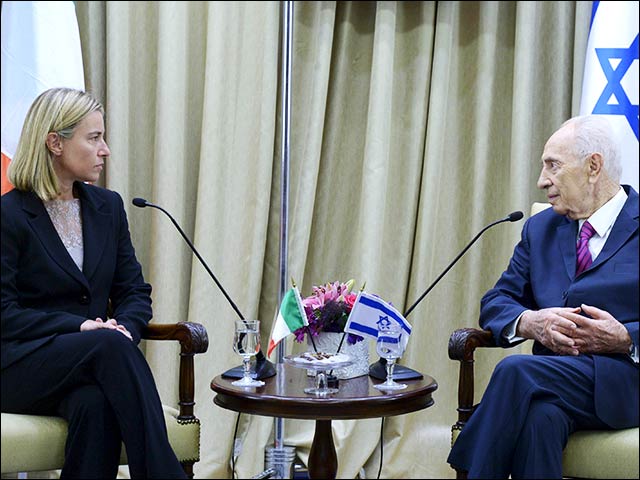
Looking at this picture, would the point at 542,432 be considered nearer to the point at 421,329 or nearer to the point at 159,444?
the point at 159,444

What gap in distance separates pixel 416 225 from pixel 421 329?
417 mm

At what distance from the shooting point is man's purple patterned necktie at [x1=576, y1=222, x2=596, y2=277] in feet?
9.23

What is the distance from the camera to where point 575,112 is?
12.1 feet

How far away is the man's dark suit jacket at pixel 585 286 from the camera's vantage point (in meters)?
2.51

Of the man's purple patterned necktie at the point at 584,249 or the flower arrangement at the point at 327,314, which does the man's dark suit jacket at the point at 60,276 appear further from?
the man's purple patterned necktie at the point at 584,249

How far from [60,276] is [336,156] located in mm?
1563

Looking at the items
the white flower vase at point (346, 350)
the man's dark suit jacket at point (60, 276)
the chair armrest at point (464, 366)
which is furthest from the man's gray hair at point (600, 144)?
the man's dark suit jacket at point (60, 276)

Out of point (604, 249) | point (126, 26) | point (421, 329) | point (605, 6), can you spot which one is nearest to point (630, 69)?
point (605, 6)

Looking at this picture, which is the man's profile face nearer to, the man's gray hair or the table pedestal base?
the man's gray hair

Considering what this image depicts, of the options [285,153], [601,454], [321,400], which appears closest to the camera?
[601,454]

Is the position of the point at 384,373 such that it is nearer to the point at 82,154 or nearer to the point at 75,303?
the point at 75,303

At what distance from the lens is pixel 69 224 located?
2.88 m

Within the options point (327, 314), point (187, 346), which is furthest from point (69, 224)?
point (327, 314)

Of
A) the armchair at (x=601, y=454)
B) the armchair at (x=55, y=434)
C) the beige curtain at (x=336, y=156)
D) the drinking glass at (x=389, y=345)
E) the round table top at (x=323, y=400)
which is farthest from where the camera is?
the beige curtain at (x=336, y=156)
